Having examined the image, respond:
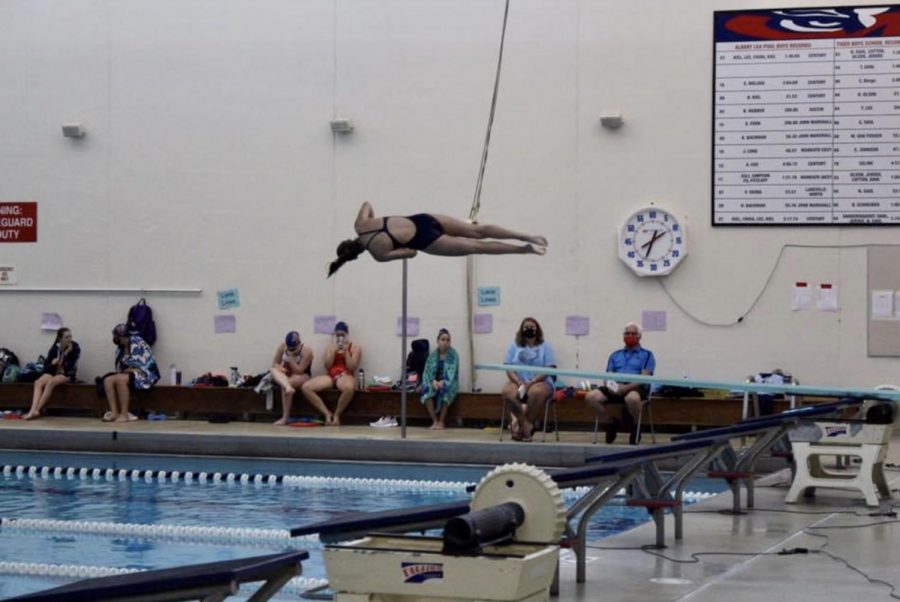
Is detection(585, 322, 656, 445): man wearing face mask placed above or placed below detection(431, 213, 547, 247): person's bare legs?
below

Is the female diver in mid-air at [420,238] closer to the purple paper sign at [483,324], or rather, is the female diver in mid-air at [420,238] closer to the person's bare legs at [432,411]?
the person's bare legs at [432,411]

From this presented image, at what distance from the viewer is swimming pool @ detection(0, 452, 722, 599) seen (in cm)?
856

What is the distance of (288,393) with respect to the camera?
14953 mm

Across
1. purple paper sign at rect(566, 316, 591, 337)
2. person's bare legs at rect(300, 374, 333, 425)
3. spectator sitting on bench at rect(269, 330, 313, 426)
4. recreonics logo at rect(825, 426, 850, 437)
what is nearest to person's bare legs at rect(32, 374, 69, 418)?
spectator sitting on bench at rect(269, 330, 313, 426)

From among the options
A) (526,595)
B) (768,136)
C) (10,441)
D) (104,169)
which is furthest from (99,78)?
(526,595)

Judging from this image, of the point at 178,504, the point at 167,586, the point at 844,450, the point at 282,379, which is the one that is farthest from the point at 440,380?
the point at 167,586

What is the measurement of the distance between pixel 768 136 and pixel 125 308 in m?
7.71

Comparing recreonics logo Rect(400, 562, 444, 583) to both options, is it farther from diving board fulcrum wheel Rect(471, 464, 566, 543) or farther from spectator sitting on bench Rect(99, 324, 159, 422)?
spectator sitting on bench Rect(99, 324, 159, 422)

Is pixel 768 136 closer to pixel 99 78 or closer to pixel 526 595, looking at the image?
pixel 99 78

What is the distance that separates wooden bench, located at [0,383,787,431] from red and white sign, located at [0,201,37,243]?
1891 millimetres

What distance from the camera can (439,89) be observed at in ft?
50.5

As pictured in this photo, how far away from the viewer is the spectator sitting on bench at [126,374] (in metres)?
15.4

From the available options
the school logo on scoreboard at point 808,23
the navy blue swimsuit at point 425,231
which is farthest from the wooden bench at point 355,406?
the navy blue swimsuit at point 425,231

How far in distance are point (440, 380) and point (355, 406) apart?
45.9 inches
